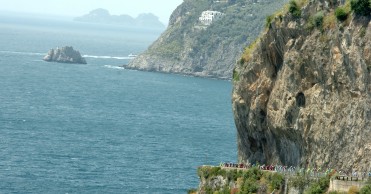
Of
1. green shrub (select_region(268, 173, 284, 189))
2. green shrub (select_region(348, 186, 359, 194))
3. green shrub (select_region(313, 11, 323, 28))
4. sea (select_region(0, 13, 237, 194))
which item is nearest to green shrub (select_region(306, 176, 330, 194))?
green shrub (select_region(348, 186, 359, 194))

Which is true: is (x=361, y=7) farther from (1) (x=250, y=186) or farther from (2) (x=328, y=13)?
(1) (x=250, y=186)

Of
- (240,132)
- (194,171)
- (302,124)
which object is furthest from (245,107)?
(194,171)

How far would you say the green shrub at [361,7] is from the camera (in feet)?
197

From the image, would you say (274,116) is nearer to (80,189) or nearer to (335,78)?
(335,78)

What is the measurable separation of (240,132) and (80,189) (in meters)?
40.6

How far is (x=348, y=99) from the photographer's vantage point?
2397 inches

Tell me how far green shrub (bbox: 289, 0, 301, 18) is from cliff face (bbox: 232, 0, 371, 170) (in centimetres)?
30

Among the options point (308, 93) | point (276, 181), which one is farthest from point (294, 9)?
point (276, 181)

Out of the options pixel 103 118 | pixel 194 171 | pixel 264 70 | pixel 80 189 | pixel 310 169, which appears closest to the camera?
pixel 310 169

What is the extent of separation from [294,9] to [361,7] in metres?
7.63

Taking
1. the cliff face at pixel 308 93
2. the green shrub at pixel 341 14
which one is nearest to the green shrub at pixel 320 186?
the cliff face at pixel 308 93

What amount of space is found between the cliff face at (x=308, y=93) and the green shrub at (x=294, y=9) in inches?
11.7

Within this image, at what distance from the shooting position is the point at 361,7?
60.5 meters

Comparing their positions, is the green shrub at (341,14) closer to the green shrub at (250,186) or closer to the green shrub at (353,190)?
the green shrub at (250,186)
